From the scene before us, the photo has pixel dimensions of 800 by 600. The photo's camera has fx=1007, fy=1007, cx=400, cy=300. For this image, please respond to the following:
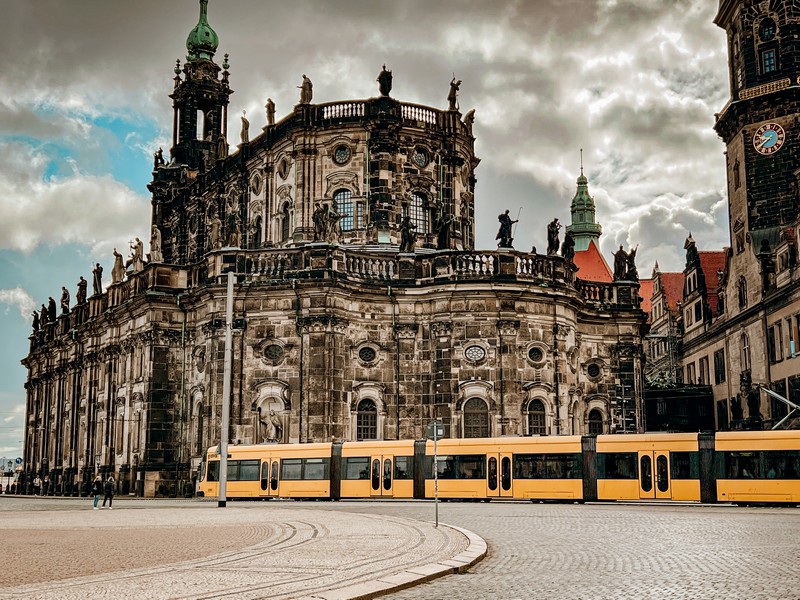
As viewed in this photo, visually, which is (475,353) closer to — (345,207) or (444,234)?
(444,234)

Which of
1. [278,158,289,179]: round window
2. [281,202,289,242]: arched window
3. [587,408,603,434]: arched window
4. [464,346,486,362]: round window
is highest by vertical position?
[278,158,289,179]: round window

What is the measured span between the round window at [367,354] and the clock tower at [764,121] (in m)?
27.6

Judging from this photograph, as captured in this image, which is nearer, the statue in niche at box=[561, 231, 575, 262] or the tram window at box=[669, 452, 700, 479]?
the tram window at box=[669, 452, 700, 479]

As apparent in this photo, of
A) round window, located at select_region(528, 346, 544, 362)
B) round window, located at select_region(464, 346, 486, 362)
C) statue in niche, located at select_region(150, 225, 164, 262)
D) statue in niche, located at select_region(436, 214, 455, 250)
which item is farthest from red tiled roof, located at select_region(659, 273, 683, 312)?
statue in niche, located at select_region(150, 225, 164, 262)

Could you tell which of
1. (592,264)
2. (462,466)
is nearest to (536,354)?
(462,466)

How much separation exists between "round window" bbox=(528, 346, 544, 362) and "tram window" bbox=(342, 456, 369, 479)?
11266mm

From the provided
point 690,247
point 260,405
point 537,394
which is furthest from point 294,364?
point 690,247

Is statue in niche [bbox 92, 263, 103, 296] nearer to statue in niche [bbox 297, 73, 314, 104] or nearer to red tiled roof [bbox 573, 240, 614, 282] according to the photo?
statue in niche [bbox 297, 73, 314, 104]

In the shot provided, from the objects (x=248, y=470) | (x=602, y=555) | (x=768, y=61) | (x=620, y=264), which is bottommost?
(x=602, y=555)

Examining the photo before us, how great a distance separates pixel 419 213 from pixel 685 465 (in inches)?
918

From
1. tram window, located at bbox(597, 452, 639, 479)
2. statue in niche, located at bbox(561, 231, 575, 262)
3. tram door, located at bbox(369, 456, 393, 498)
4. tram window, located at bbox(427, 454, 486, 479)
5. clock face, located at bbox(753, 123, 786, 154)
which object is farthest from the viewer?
clock face, located at bbox(753, 123, 786, 154)

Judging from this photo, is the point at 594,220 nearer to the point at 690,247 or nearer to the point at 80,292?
the point at 690,247

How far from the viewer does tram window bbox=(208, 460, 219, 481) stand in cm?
4353

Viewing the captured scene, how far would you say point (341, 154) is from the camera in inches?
2104
